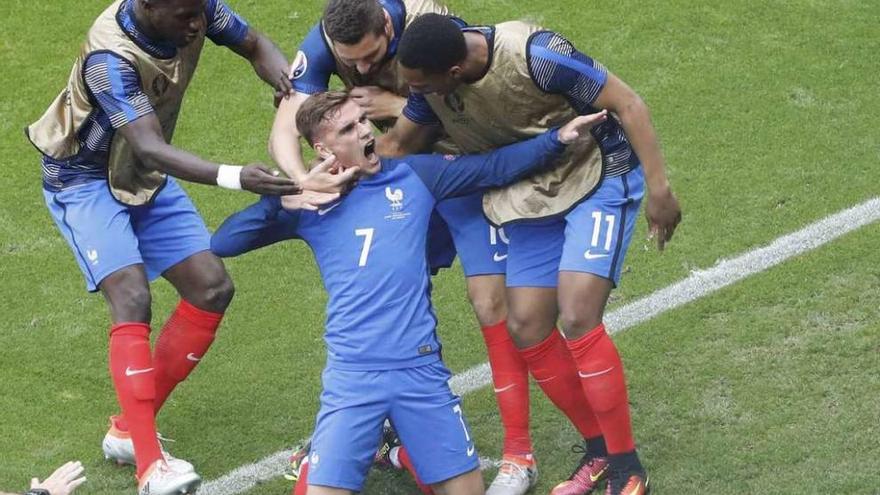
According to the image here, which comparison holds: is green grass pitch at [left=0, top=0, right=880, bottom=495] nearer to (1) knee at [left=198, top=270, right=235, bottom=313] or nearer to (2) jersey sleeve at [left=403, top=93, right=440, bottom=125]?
(1) knee at [left=198, top=270, right=235, bottom=313]

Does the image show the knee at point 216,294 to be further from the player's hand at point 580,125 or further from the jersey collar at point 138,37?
the player's hand at point 580,125

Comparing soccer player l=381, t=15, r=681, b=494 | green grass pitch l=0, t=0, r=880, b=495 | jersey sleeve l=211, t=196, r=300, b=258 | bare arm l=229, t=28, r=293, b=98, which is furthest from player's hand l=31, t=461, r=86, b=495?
bare arm l=229, t=28, r=293, b=98

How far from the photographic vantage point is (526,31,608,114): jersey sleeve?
6.11 meters

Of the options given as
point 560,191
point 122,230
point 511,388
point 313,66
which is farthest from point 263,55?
point 511,388

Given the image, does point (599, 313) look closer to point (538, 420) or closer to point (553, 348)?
point (553, 348)

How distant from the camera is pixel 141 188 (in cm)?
707

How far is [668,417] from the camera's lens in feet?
23.4

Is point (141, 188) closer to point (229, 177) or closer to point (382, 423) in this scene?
point (229, 177)

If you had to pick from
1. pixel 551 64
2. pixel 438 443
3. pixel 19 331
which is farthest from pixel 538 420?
pixel 19 331

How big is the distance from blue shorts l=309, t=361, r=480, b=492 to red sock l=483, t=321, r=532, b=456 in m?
0.70

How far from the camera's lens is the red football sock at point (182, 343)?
7.05m

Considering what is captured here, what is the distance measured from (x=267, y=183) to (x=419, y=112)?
0.83 meters

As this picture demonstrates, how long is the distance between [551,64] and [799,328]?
226cm

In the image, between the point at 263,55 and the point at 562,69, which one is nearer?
the point at 562,69
